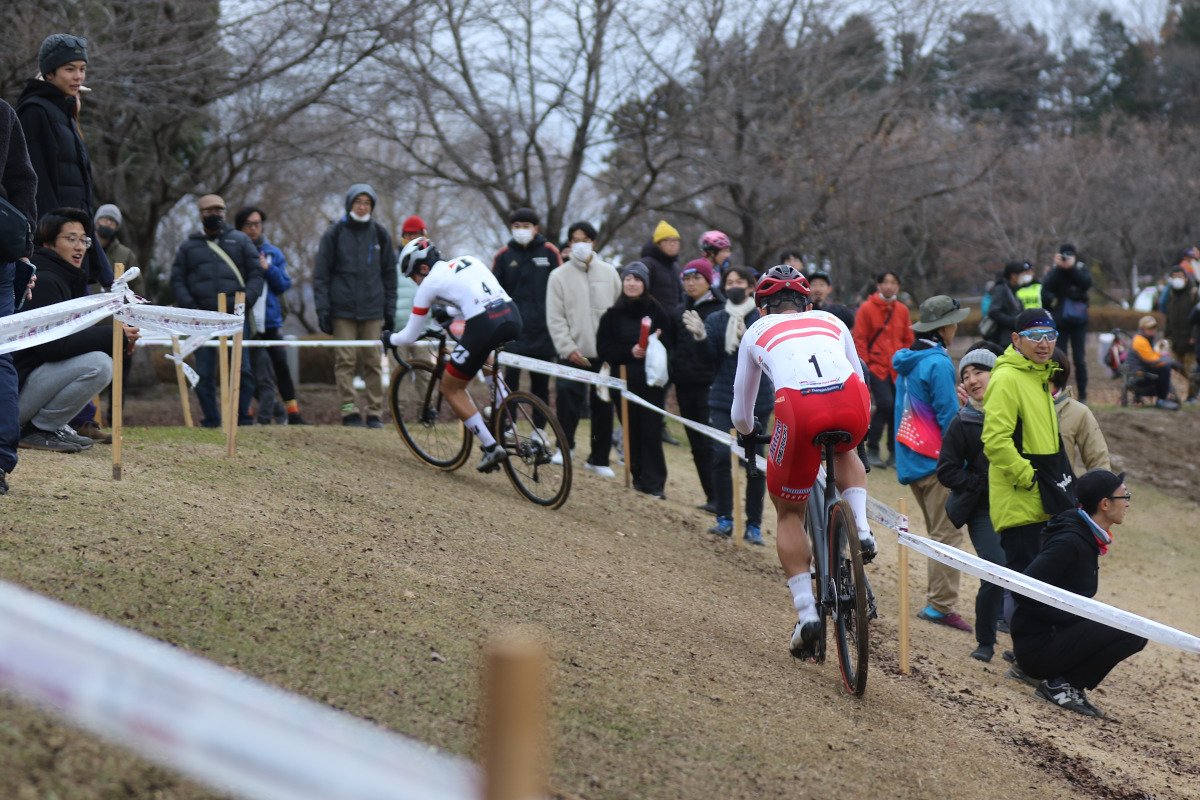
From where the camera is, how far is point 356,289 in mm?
11375

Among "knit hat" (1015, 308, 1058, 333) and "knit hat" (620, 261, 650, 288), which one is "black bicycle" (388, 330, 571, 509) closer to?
"knit hat" (620, 261, 650, 288)

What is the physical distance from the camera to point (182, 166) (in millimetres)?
17812

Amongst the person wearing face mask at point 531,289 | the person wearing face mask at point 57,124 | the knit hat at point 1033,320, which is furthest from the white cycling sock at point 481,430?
the knit hat at point 1033,320

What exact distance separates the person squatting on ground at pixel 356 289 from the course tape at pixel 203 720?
8.82 meters

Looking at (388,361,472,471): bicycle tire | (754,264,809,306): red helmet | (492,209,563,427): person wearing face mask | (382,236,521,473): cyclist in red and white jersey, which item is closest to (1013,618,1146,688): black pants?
(754,264,809,306): red helmet

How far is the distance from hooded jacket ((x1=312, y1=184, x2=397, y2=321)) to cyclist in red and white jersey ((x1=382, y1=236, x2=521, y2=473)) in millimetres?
2538

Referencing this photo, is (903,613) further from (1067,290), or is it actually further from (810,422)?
(1067,290)

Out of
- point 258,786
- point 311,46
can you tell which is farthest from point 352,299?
point 258,786

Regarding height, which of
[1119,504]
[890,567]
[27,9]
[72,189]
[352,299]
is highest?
[27,9]

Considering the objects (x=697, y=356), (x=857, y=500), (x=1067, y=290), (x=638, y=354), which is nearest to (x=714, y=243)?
(x=697, y=356)

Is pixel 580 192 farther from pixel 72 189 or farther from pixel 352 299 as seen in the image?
pixel 72 189

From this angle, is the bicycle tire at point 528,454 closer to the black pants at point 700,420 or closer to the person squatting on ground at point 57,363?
the black pants at point 700,420

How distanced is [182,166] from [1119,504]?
50.7ft

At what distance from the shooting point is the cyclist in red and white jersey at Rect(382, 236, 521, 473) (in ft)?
28.2
